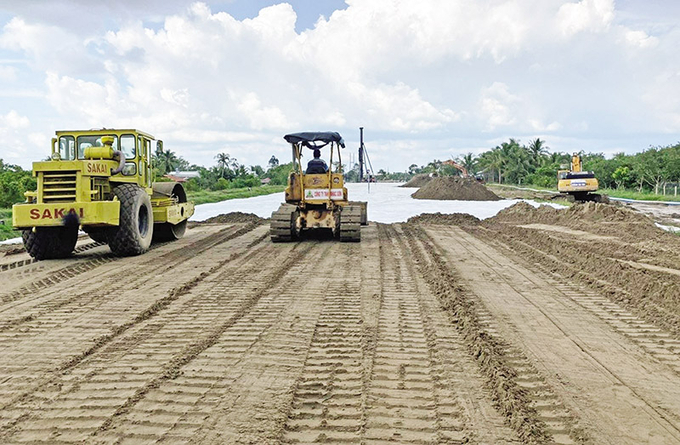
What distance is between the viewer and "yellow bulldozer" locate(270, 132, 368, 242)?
12.7m

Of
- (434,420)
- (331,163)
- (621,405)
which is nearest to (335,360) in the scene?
(434,420)

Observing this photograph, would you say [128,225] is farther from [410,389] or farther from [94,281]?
[410,389]

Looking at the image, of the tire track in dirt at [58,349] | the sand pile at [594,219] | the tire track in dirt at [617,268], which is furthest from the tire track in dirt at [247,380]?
the sand pile at [594,219]

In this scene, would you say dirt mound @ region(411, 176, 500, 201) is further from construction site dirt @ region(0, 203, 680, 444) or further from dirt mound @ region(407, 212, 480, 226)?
construction site dirt @ region(0, 203, 680, 444)

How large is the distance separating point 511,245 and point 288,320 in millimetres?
7870

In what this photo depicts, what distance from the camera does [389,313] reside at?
6.34 meters

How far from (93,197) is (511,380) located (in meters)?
8.56

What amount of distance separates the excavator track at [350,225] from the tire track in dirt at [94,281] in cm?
297

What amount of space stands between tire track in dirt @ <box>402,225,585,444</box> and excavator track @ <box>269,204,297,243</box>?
577cm

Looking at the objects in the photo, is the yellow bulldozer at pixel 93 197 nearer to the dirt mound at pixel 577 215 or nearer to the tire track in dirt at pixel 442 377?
the tire track in dirt at pixel 442 377

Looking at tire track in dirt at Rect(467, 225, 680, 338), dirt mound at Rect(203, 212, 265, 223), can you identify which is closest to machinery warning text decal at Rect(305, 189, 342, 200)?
tire track in dirt at Rect(467, 225, 680, 338)

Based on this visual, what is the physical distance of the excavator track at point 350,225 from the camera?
41.2 ft

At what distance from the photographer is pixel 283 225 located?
41.5ft

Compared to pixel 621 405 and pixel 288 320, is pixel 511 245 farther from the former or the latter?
pixel 621 405
